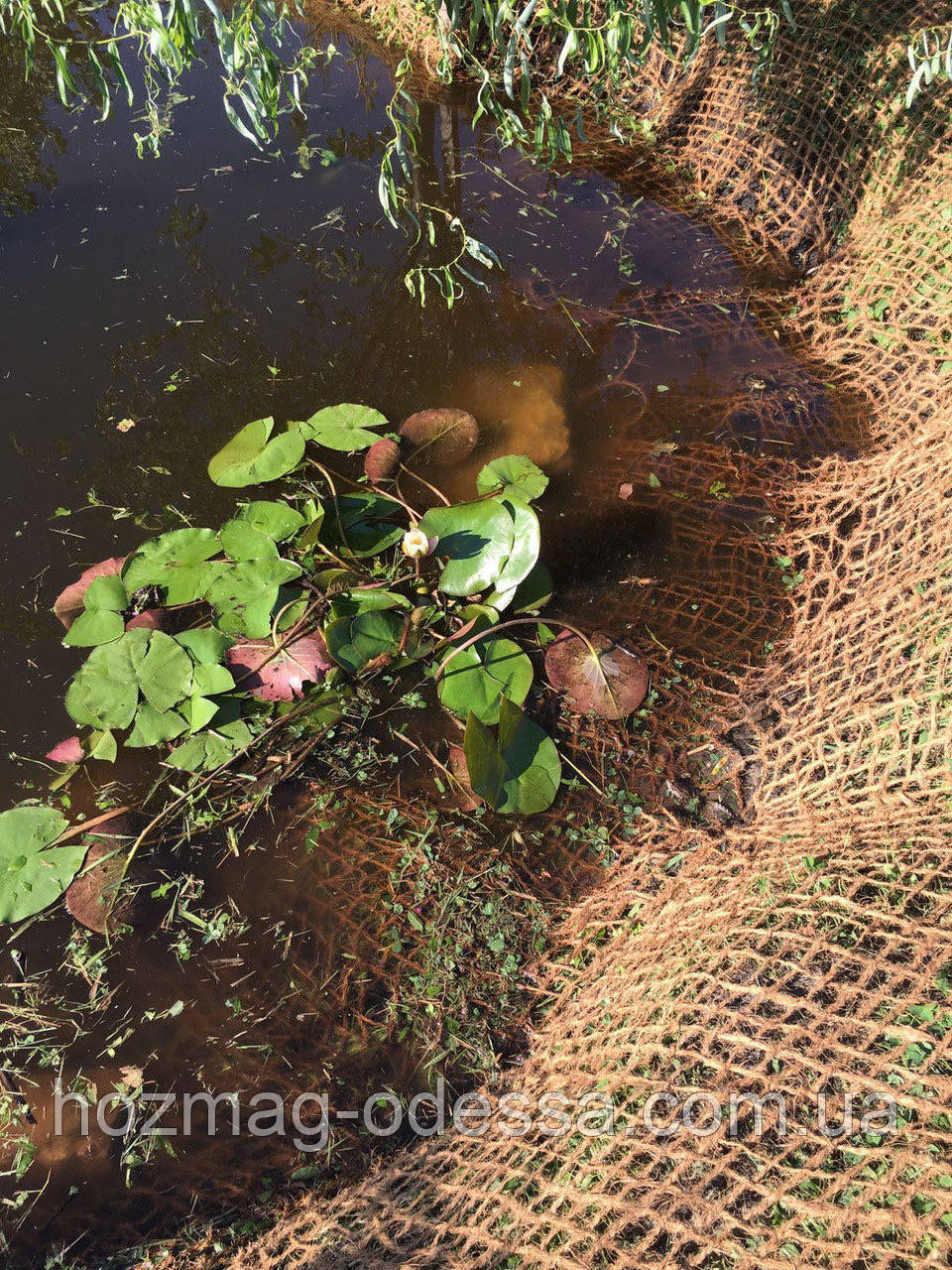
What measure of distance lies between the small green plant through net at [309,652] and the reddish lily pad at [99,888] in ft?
0.04

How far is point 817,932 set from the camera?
4.62ft

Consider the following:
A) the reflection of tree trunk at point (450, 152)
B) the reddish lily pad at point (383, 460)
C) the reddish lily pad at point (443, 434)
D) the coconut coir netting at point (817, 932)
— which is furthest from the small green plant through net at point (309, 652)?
the reflection of tree trunk at point (450, 152)

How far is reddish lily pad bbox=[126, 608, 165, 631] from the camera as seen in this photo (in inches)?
85.4

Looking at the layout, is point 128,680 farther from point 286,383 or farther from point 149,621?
point 286,383

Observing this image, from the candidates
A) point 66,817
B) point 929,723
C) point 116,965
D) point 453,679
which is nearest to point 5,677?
point 66,817

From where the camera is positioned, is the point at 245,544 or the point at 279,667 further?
the point at 245,544

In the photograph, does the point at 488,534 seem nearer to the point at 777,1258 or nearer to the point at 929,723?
the point at 929,723

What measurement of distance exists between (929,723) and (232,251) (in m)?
3.13

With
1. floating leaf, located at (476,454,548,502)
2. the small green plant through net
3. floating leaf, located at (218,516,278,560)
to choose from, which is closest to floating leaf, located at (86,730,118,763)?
the small green plant through net

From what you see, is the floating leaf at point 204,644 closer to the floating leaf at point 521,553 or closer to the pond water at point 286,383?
the pond water at point 286,383

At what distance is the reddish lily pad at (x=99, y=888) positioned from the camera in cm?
188

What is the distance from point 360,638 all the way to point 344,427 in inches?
33.3

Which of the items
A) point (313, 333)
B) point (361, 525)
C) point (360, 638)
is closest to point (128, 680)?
point (360, 638)

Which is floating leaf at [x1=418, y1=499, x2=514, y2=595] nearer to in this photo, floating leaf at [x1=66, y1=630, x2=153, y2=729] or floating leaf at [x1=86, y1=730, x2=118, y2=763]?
floating leaf at [x1=66, y1=630, x2=153, y2=729]
